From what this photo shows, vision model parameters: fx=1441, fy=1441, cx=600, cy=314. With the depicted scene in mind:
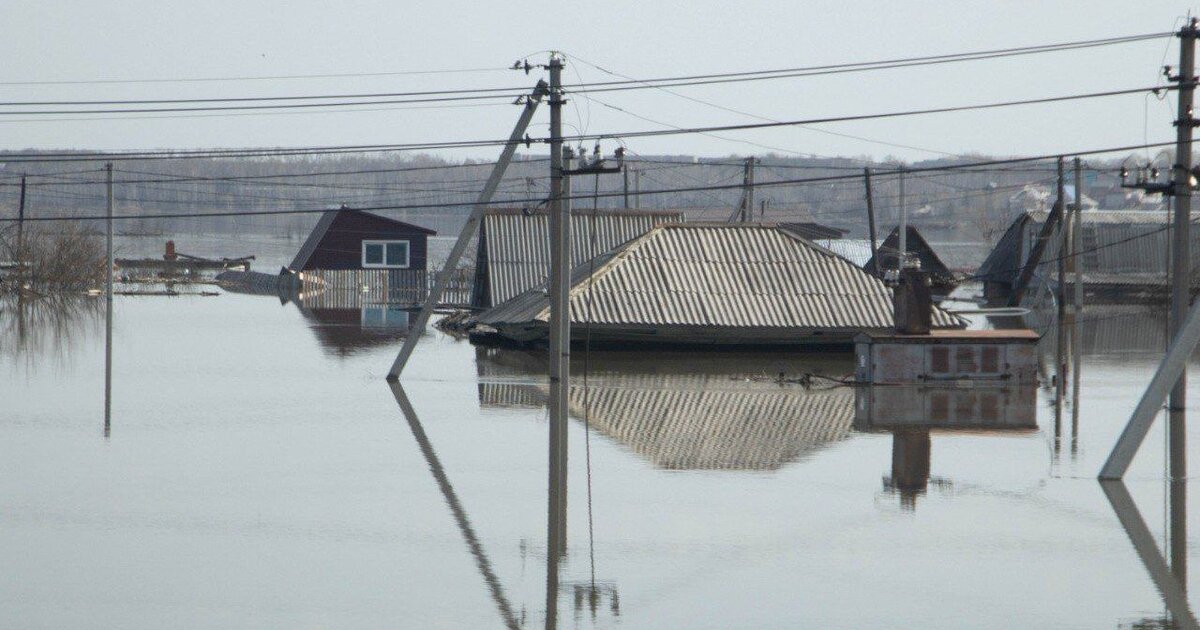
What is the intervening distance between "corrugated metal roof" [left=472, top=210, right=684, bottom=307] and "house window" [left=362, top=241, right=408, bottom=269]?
2870 centimetres

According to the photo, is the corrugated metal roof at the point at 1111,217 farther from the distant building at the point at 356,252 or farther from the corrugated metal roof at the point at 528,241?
the distant building at the point at 356,252

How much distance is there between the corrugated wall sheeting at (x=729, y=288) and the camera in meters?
32.2

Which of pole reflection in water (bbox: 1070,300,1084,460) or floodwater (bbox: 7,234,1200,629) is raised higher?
pole reflection in water (bbox: 1070,300,1084,460)

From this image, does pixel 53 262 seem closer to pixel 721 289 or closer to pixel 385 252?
pixel 385 252

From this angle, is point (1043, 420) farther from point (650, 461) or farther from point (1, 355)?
point (1, 355)

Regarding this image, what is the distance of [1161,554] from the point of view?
37.8ft

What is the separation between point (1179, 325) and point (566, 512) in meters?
8.60

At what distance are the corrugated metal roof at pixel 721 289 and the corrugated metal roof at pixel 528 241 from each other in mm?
7280

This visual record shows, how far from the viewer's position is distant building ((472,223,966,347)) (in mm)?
32156

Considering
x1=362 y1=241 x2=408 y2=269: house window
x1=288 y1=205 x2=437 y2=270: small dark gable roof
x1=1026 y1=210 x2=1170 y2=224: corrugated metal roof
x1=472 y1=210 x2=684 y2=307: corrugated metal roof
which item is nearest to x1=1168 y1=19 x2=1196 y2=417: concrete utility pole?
x1=472 y1=210 x2=684 y2=307: corrugated metal roof

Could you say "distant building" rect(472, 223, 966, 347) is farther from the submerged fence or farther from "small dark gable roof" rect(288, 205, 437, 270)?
"small dark gable roof" rect(288, 205, 437, 270)

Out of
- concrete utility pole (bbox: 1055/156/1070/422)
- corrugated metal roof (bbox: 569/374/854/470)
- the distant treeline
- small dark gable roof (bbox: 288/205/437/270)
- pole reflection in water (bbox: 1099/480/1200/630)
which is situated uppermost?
the distant treeline

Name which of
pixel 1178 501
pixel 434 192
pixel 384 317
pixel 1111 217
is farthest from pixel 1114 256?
pixel 434 192

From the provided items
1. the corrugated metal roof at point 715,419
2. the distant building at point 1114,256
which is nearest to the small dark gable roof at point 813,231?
the distant building at point 1114,256
